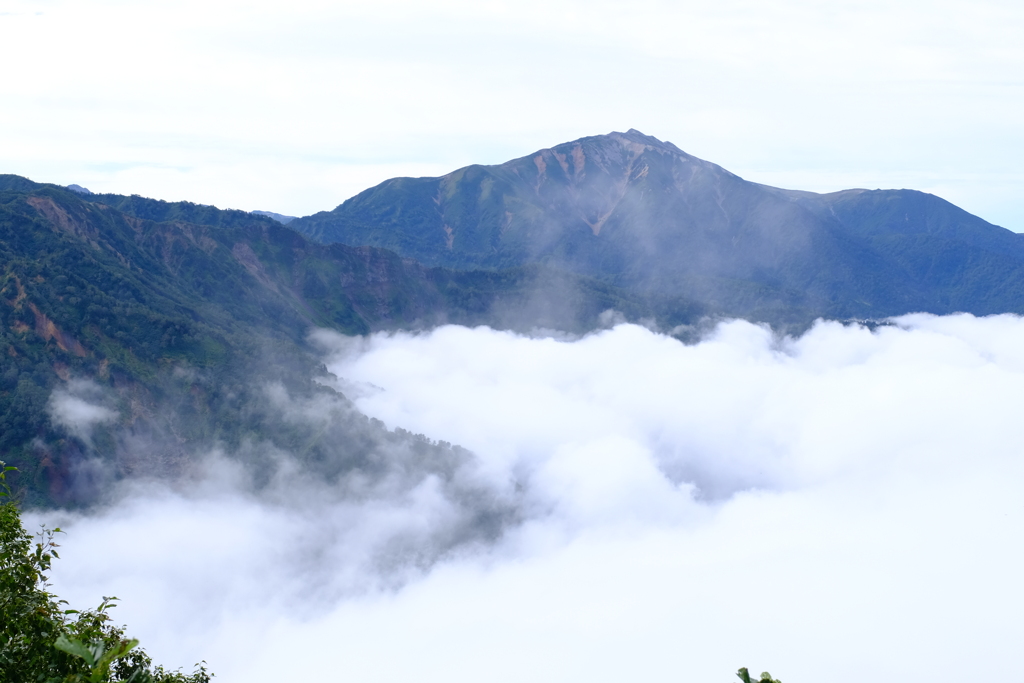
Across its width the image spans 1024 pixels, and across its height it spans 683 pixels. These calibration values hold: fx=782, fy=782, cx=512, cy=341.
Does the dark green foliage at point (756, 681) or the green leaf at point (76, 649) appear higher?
the dark green foliage at point (756, 681)


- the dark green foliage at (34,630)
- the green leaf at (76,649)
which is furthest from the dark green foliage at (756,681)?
the dark green foliage at (34,630)

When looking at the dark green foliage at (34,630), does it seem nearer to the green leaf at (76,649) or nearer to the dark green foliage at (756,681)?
the green leaf at (76,649)

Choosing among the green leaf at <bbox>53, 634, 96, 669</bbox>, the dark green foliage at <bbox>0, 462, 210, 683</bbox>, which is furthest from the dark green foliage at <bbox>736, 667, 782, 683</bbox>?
the dark green foliage at <bbox>0, 462, 210, 683</bbox>

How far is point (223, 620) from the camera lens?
198 meters

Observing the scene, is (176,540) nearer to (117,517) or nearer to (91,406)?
(117,517)

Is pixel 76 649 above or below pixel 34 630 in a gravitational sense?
below

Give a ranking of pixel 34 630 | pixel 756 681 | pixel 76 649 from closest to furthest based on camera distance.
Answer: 1. pixel 76 649
2. pixel 756 681
3. pixel 34 630

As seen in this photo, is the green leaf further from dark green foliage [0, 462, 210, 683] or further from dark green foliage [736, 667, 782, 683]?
dark green foliage [736, 667, 782, 683]

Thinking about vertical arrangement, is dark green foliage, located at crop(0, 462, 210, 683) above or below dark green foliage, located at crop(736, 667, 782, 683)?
below

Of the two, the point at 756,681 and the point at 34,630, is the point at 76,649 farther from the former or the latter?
the point at 756,681

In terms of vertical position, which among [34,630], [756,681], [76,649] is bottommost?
[76,649]

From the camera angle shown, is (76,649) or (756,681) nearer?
(76,649)

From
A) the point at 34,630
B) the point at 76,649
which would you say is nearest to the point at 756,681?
the point at 76,649

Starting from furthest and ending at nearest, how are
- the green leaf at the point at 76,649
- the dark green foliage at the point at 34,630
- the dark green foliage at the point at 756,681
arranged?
the dark green foliage at the point at 34,630 < the dark green foliage at the point at 756,681 < the green leaf at the point at 76,649
